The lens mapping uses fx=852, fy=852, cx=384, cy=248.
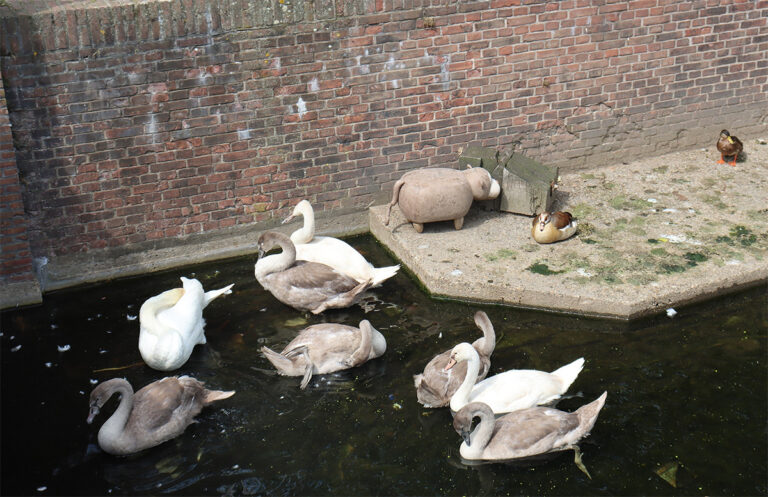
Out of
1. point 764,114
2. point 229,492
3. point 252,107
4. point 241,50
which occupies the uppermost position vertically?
point 241,50

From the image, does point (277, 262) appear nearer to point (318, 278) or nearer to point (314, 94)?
point (318, 278)

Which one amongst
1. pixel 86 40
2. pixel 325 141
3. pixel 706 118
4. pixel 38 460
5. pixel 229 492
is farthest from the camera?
pixel 706 118

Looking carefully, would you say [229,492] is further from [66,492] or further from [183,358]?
[183,358]

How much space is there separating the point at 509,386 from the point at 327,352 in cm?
177

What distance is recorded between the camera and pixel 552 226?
32.0ft

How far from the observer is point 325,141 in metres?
10.4

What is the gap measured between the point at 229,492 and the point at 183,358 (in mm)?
1901

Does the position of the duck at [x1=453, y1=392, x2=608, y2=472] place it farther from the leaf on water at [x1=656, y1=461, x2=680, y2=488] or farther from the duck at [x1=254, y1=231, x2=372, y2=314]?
the duck at [x1=254, y1=231, x2=372, y2=314]

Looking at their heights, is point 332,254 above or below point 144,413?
above

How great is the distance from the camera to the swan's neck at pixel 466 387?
726 cm

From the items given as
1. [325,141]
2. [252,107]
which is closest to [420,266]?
[325,141]

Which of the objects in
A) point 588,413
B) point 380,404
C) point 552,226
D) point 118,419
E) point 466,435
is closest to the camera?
point 466,435

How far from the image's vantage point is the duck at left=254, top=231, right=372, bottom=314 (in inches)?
355

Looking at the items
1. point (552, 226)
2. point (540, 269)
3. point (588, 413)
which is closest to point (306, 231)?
point (540, 269)
